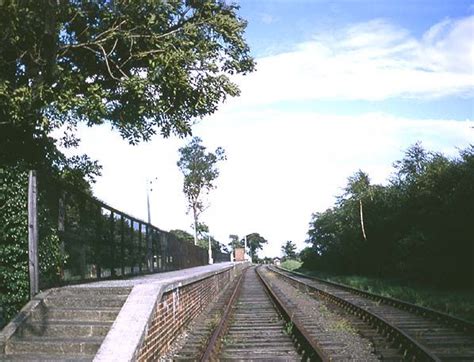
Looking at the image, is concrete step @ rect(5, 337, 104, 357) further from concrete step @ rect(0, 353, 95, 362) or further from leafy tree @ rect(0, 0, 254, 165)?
leafy tree @ rect(0, 0, 254, 165)

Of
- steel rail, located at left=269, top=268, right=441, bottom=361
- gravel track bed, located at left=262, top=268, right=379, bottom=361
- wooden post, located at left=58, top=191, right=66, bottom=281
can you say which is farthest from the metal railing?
steel rail, located at left=269, top=268, right=441, bottom=361

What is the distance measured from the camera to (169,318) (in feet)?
28.5

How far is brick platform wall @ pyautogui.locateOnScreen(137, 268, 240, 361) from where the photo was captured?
6.95 m

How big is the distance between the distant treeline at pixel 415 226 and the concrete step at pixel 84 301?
1705cm

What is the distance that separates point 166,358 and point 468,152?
2021 cm

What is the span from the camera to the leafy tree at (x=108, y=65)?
34.3 feet

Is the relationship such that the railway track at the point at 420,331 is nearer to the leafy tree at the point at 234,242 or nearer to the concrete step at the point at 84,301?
the concrete step at the point at 84,301

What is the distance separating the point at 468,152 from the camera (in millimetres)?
23562

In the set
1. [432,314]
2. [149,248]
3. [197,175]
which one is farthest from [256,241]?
[432,314]

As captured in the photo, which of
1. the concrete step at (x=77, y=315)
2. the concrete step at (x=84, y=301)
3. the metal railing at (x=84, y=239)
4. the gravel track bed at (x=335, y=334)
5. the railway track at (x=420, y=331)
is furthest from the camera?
the metal railing at (x=84, y=239)

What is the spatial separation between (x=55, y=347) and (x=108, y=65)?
698 centimetres

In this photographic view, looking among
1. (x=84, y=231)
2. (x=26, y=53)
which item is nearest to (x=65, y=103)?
(x=26, y=53)

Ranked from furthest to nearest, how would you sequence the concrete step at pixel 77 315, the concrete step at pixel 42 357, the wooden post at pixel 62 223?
the wooden post at pixel 62 223 → the concrete step at pixel 77 315 → the concrete step at pixel 42 357

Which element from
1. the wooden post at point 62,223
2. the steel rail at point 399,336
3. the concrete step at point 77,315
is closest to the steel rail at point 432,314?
the steel rail at point 399,336
